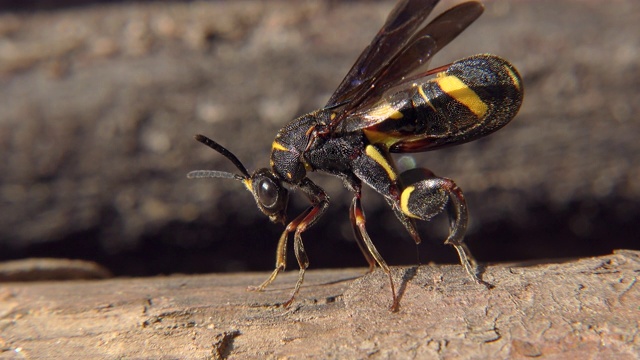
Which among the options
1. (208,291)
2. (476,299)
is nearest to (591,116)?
(476,299)

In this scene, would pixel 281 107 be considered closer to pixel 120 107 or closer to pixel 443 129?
pixel 120 107

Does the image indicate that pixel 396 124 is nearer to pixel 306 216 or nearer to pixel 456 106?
pixel 456 106

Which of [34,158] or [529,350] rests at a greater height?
[34,158]

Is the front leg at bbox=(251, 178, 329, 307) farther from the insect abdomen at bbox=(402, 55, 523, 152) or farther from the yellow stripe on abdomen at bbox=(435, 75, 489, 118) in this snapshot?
the yellow stripe on abdomen at bbox=(435, 75, 489, 118)

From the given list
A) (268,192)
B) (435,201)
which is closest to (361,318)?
(435,201)

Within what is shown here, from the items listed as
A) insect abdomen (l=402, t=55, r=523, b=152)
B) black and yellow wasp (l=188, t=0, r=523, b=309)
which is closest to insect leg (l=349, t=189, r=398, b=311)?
black and yellow wasp (l=188, t=0, r=523, b=309)

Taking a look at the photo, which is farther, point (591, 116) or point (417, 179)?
point (591, 116)
